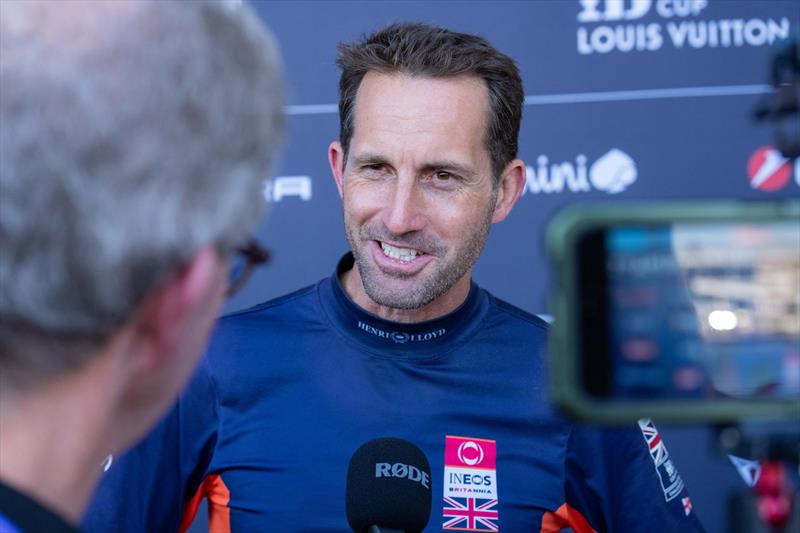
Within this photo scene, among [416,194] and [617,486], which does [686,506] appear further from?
[416,194]

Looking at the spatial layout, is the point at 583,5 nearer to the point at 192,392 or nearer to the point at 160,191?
the point at 192,392

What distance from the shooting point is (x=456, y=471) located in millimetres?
1490

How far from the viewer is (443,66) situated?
1.65m

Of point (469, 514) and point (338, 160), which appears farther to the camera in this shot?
point (338, 160)

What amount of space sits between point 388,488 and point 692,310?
2.73 ft

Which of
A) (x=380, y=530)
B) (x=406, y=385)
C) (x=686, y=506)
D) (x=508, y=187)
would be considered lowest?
(x=686, y=506)

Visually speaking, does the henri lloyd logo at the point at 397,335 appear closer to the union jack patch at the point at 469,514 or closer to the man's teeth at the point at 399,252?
the man's teeth at the point at 399,252

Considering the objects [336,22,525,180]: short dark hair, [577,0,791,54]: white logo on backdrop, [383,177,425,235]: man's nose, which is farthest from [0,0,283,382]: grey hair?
[577,0,791,54]: white logo on backdrop

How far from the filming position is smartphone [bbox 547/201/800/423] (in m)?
0.61

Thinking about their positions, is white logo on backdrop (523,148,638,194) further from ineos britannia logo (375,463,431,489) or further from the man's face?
ineos britannia logo (375,463,431,489)

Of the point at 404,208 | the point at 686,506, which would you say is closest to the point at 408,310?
the point at 404,208

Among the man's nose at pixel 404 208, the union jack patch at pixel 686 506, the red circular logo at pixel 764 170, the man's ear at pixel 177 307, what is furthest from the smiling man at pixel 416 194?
the man's ear at pixel 177 307

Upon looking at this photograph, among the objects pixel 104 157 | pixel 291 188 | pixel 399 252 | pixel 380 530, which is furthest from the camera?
pixel 291 188

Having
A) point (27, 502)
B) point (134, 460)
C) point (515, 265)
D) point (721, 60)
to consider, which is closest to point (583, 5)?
point (721, 60)
